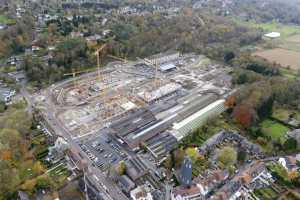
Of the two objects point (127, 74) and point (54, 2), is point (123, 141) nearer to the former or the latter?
point (127, 74)

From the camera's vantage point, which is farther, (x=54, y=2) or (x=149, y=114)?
(x=54, y=2)

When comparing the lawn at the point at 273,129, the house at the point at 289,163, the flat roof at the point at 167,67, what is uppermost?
the flat roof at the point at 167,67

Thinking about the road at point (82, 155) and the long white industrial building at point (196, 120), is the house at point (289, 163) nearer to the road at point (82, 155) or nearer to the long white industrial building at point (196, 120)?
the long white industrial building at point (196, 120)

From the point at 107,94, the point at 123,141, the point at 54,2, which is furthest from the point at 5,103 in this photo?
the point at 54,2

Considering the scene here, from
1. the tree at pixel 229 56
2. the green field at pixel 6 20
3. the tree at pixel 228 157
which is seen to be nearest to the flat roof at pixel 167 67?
the tree at pixel 229 56

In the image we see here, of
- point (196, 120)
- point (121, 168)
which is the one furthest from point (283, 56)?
point (121, 168)

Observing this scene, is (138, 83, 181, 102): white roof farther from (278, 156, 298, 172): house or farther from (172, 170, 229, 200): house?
(278, 156, 298, 172): house

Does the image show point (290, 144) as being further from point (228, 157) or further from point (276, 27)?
point (276, 27)
